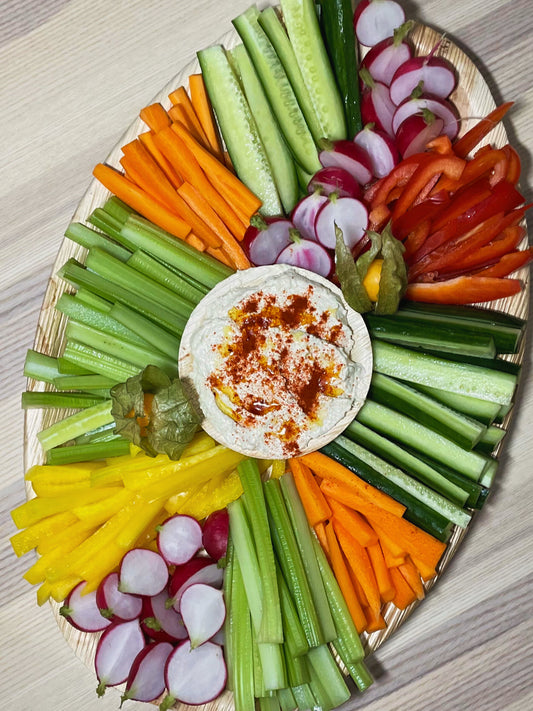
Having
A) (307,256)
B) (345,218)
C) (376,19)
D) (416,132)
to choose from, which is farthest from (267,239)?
(376,19)

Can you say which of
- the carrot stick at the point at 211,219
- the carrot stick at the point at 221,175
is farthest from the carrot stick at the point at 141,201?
the carrot stick at the point at 221,175

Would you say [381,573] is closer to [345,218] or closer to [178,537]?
[178,537]

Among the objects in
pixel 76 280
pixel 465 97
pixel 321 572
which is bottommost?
pixel 321 572

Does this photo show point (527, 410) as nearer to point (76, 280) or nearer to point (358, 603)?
point (358, 603)

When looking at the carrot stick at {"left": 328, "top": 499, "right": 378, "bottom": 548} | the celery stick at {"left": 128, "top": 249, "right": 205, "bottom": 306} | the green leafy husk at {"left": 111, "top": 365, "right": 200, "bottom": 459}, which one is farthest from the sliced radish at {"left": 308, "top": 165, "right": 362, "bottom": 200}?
the carrot stick at {"left": 328, "top": 499, "right": 378, "bottom": 548}

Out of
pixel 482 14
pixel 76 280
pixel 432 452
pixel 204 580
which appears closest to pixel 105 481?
pixel 204 580

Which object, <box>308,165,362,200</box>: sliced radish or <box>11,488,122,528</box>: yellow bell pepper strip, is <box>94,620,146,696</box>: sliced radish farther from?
<box>308,165,362,200</box>: sliced radish
